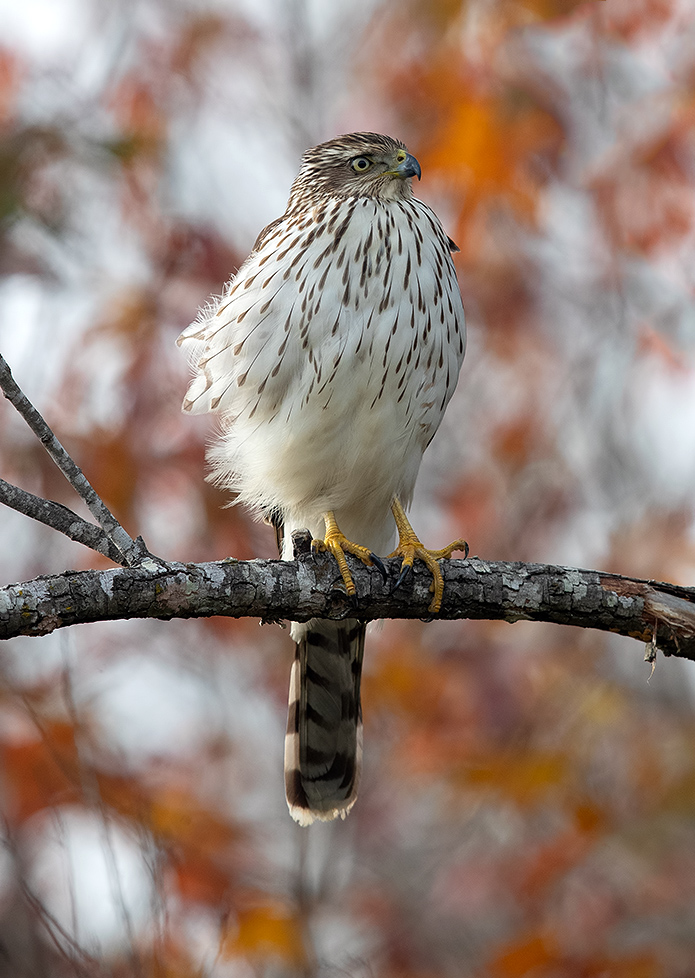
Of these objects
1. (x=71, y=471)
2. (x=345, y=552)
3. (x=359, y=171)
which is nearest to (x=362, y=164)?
(x=359, y=171)

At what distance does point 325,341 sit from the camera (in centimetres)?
369

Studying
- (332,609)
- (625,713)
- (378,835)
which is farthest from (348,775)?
(625,713)

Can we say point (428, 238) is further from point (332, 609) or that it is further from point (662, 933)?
point (662, 933)

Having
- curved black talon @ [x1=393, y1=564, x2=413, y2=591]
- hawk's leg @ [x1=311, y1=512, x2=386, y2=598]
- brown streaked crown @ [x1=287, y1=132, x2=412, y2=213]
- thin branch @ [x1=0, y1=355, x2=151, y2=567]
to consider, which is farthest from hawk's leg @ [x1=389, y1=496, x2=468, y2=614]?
brown streaked crown @ [x1=287, y1=132, x2=412, y2=213]

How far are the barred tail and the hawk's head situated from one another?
1.76 metres

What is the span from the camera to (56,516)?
278 centimetres

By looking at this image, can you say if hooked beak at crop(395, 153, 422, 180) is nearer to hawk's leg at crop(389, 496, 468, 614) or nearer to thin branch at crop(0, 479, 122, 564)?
hawk's leg at crop(389, 496, 468, 614)

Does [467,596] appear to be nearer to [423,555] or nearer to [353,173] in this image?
[423,555]

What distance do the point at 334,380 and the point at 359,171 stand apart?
0.98m

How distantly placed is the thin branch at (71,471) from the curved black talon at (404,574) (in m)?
0.91

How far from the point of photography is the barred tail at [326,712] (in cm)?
431

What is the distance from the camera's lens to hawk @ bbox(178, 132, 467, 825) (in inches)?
147

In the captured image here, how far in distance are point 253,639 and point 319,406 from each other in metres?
2.87

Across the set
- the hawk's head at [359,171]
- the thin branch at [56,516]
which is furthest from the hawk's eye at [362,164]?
the thin branch at [56,516]
